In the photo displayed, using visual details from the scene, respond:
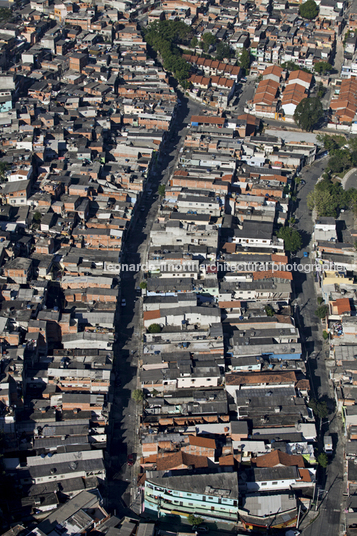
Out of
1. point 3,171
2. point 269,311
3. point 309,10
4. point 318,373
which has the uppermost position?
point 309,10

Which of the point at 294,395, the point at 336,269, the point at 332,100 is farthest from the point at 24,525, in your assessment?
the point at 332,100

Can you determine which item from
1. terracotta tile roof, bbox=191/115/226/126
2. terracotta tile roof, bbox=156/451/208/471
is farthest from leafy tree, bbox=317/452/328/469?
terracotta tile roof, bbox=191/115/226/126

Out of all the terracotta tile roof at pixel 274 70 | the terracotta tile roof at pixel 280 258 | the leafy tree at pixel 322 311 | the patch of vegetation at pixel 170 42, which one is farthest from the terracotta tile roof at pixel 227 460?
the terracotta tile roof at pixel 274 70

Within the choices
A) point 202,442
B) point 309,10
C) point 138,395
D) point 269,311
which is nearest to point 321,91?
point 309,10

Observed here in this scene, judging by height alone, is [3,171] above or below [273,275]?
above

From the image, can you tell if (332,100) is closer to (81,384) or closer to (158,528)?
(81,384)

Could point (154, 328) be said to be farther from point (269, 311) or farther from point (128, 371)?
point (269, 311)

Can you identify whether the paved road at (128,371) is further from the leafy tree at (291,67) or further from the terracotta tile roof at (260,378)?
the leafy tree at (291,67)
